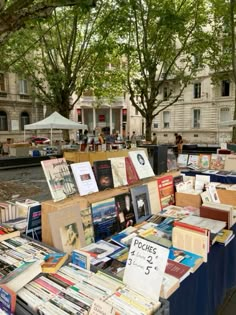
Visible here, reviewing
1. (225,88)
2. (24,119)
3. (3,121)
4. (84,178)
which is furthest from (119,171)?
(225,88)

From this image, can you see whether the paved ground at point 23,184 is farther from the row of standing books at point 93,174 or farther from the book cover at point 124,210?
the book cover at point 124,210

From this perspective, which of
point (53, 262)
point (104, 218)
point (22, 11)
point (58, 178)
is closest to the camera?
point (53, 262)

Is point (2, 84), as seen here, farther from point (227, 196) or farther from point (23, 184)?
point (227, 196)

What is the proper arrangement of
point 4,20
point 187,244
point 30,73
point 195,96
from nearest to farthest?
1. point 187,244
2. point 4,20
3. point 30,73
4. point 195,96

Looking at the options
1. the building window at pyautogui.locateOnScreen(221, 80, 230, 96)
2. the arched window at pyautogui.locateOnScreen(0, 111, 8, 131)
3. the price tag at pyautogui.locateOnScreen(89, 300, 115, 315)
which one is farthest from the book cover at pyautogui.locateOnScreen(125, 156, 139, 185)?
the building window at pyautogui.locateOnScreen(221, 80, 230, 96)

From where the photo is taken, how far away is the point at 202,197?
324cm

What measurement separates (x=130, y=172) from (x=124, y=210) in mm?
505

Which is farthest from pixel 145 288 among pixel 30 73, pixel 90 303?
pixel 30 73

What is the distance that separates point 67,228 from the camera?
2.14 metres

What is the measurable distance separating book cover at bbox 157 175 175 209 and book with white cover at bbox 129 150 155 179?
0.20 metres

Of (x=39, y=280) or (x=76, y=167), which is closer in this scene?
(x=39, y=280)

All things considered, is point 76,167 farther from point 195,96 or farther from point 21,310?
point 195,96

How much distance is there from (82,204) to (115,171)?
2.18ft

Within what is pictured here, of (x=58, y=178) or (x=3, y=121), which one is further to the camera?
(x=3, y=121)
